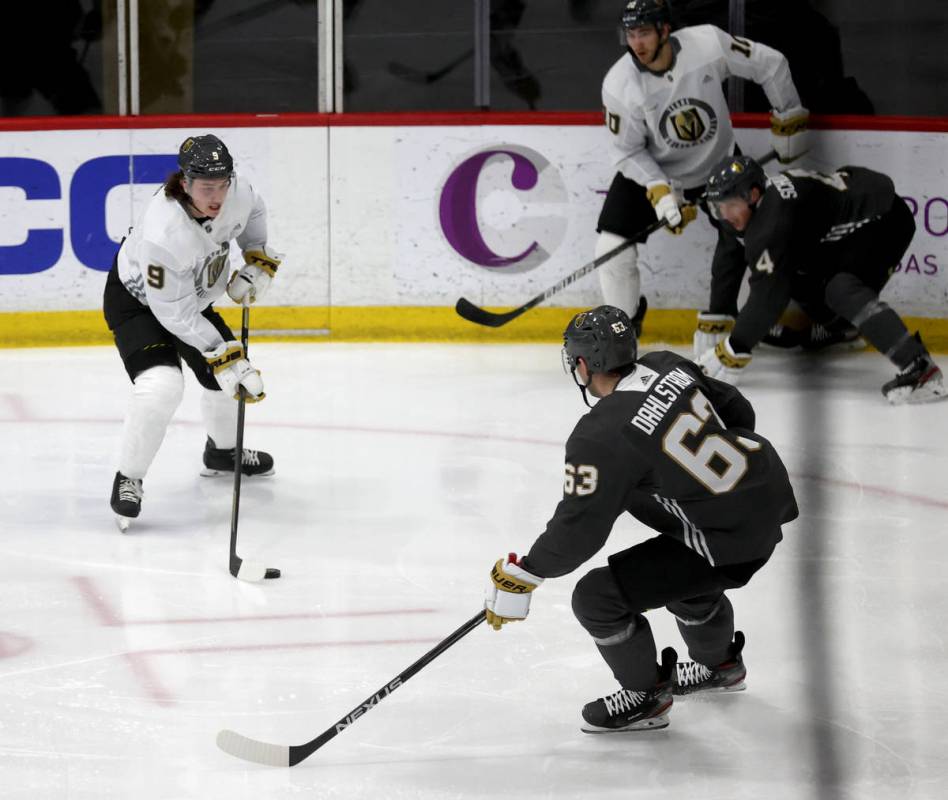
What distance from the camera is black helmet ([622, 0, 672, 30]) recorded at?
18.1 ft

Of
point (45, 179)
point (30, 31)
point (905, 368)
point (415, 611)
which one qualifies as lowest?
point (415, 611)

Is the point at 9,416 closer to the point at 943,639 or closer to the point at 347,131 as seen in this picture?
the point at 347,131

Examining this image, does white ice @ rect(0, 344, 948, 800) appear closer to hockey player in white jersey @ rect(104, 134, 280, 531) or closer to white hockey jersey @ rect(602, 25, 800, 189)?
hockey player in white jersey @ rect(104, 134, 280, 531)

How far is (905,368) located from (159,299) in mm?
2552

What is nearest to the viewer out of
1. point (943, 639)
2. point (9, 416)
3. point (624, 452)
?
point (624, 452)

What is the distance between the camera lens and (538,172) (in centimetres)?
620

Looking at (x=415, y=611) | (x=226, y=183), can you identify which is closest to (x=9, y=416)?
(x=226, y=183)

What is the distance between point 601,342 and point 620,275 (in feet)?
10.3

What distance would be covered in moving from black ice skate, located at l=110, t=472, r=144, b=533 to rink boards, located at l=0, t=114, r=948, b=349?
207 centimetres

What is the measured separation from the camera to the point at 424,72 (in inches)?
318

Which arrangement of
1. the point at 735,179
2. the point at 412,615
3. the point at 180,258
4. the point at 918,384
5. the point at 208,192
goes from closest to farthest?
the point at 412,615 → the point at 208,192 → the point at 180,258 → the point at 735,179 → the point at 918,384

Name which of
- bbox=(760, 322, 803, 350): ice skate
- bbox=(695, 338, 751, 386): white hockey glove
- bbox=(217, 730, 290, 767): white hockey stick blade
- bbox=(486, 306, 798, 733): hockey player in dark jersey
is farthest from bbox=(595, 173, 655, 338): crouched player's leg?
bbox=(217, 730, 290, 767): white hockey stick blade

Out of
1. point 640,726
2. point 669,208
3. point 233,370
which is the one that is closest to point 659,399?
point 640,726

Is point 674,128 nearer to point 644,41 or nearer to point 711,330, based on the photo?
point 644,41
